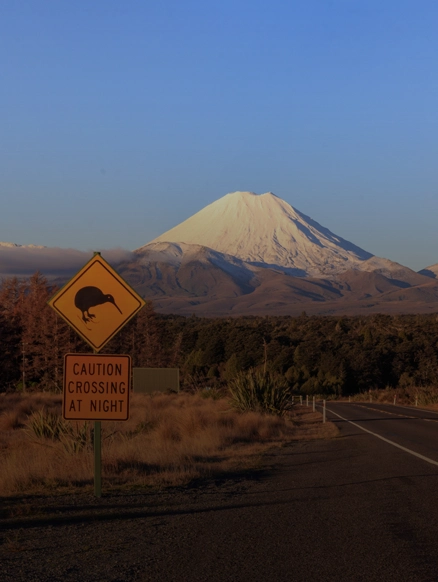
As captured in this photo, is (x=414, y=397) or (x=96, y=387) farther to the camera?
(x=414, y=397)

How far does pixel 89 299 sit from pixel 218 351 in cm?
6616

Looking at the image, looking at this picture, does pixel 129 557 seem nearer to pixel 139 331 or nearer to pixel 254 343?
pixel 139 331

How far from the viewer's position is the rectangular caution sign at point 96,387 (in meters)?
8.62

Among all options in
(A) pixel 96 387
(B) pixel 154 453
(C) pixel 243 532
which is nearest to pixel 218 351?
(B) pixel 154 453

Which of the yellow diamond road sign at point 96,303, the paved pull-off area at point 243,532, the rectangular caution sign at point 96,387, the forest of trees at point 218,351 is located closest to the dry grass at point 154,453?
the paved pull-off area at point 243,532

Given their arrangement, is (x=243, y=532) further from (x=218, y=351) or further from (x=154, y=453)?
(x=218, y=351)

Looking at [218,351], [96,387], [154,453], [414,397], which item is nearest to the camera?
[96,387]

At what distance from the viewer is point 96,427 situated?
28.6 feet

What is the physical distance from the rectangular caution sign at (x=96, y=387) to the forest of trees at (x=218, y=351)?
27.8 metres

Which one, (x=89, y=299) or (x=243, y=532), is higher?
(x=89, y=299)

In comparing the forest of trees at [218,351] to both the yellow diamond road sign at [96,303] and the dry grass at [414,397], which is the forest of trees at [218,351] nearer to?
the dry grass at [414,397]

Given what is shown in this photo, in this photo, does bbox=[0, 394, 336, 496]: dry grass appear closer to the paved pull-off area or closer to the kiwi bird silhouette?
the paved pull-off area

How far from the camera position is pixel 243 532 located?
6875mm

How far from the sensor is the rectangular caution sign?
8.62 meters
